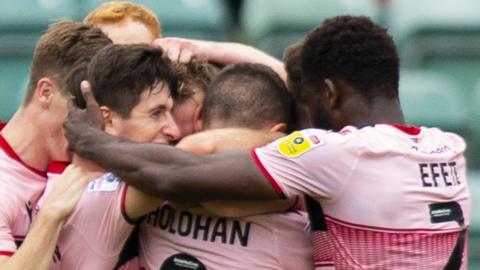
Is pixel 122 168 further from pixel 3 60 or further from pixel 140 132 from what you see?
pixel 3 60

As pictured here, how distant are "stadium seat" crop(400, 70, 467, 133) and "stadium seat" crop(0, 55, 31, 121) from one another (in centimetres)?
227

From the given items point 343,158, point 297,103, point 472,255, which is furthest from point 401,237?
point 472,255

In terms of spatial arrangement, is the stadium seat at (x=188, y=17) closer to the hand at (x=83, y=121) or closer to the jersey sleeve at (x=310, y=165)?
A: the hand at (x=83, y=121)

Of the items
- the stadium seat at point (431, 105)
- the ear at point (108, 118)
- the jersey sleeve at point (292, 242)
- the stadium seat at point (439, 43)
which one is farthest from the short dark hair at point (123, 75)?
the stadium seat at point (439, 43)

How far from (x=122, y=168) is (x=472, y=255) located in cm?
356

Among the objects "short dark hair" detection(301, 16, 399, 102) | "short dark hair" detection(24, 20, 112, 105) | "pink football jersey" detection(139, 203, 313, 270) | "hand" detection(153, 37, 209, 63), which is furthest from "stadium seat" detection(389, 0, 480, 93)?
"pink football jersey" detection(139, 203, 313, 270)

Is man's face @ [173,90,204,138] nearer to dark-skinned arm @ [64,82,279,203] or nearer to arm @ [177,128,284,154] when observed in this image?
arm @ [177,128,284,154]

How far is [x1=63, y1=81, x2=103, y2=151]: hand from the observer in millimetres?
4105

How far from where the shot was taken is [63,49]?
177 inches

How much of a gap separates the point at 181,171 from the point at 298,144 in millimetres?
355

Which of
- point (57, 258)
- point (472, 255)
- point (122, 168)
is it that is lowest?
point (472, 255)

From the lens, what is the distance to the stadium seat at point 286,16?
8641mm

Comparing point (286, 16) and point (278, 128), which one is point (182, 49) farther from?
point (286, 16)

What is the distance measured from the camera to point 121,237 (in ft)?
13.6
